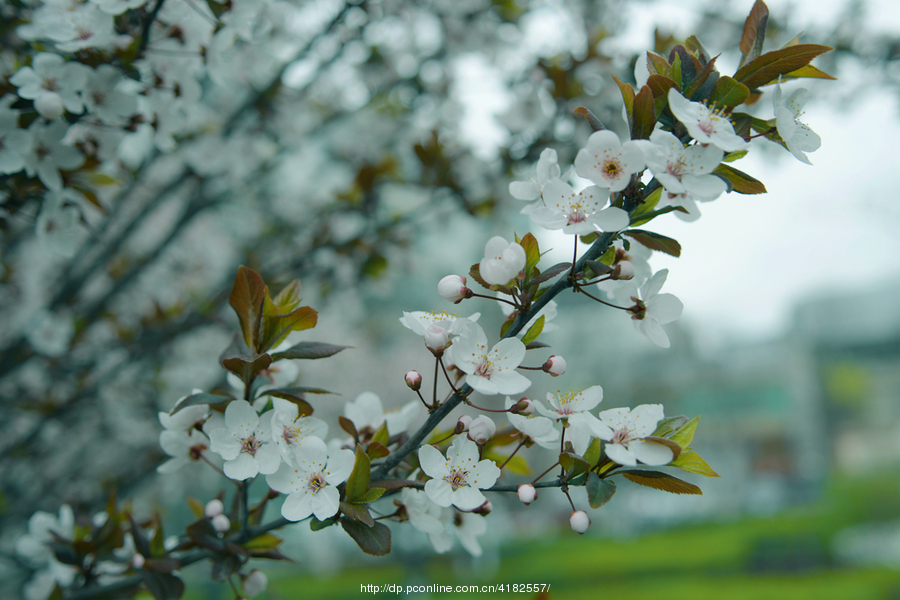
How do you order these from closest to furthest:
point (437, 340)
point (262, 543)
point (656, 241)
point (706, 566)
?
point (437, 340), point (656, 241), point (262, 543), point (706, 566)

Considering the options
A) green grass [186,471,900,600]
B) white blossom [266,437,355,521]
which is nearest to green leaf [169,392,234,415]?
white blossom [266,437,355,521]

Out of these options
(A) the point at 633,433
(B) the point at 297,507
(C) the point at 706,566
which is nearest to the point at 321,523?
(B) the point at 297,507

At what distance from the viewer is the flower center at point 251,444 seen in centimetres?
91

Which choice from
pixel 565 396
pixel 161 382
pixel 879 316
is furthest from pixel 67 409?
pixel 879 316

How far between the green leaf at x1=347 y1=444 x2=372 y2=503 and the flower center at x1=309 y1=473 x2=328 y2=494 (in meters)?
0.05

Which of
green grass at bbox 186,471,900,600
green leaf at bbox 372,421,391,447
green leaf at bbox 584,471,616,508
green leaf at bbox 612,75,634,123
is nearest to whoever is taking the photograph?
green leaf at bbox 584,471,616,508

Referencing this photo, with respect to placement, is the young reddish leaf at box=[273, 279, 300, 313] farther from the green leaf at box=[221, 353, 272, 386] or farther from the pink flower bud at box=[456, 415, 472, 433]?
the pink flower bud at box=[456, 415, 472, 433]

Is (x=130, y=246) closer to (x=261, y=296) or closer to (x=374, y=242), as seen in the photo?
(x=374, y=242)

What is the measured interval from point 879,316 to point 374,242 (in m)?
30.8

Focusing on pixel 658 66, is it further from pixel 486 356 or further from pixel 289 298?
pixel 289 298

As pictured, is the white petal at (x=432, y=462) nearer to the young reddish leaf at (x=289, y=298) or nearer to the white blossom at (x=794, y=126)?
the young reddish leaf at (x=289, y=298)

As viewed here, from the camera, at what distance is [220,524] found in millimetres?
1045

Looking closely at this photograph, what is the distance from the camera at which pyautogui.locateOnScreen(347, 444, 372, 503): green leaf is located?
849 mm

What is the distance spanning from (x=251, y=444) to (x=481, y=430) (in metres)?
Answer: 0.38
